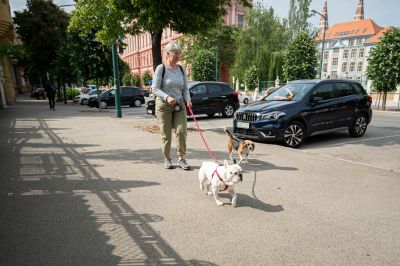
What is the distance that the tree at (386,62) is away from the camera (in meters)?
23.4

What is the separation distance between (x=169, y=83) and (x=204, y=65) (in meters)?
41.7

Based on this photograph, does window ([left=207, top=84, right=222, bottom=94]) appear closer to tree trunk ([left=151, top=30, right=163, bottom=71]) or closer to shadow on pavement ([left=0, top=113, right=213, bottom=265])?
tree trunk ([left=151, top=30, right=163, bottom=71])

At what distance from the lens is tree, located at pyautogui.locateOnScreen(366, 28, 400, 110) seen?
76.7 ft

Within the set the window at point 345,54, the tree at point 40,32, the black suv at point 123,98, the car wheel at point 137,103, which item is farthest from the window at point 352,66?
the tree at point 40,32

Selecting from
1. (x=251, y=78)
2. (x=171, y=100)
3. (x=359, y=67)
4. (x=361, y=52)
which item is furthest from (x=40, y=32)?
(x=361, y=52)

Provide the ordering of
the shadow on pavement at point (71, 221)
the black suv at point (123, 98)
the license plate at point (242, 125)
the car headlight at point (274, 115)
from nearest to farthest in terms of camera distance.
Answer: the shadow on pavement at point (71, 221) < the car headlight at point (274, 115) < the license plate at point (242, 125) < the black suv at point (123, 98)

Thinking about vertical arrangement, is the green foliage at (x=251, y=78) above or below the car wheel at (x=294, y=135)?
above

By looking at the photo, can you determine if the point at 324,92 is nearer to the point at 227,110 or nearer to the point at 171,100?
the point at 171,100

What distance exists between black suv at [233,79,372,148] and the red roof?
9403cm

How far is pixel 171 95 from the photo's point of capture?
17.6ft

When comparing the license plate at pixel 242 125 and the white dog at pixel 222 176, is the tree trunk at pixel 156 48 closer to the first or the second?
the license plate at pixel 242 125

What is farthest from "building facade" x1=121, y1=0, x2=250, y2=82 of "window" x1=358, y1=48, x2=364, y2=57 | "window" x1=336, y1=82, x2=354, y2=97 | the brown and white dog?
the brown and white dog

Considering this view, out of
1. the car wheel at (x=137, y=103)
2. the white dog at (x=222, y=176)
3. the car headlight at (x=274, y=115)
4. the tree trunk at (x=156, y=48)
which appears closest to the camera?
the white dog at (x=222, y=176)

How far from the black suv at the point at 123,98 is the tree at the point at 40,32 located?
28.2 feet
